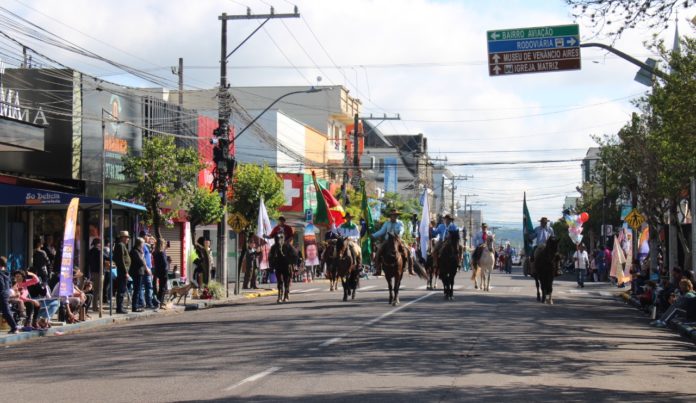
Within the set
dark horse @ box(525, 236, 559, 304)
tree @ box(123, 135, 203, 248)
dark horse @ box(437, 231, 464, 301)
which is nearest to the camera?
dark horse @ box(525, 236, 559, 304)

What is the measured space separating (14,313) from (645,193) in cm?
2425

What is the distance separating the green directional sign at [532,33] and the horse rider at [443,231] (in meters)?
7.10

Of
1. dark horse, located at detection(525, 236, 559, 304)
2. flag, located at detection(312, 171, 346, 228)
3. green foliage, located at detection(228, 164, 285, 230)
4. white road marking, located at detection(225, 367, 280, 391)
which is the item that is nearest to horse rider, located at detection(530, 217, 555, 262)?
dark horse, located at detection(525, 236, 559, 304)

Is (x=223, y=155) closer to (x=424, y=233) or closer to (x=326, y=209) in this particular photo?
(x=326, y=209)

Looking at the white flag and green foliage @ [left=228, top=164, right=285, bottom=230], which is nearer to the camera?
the white flag

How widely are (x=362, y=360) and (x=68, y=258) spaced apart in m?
10.1

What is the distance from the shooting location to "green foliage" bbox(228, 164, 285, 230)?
40688 mm

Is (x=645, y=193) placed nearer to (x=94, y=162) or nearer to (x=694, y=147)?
(x=694, y=147)

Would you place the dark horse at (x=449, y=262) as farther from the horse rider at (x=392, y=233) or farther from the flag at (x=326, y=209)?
the flag at (x=326, y=209)

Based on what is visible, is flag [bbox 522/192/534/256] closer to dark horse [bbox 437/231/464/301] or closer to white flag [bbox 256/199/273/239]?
dark horse [bbox 437/231/464/301]

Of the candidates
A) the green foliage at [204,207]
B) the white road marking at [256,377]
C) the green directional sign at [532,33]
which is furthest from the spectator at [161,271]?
the white road marking at [256,377]

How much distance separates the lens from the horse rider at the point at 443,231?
2887 centimetres

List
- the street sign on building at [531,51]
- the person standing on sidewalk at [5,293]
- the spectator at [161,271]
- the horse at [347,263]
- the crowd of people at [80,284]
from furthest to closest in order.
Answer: the horse at [347,263], the spectator at [161,271], the street sign on building at [531,51], the crowd of people at [80,284], the person standing on sidewalk at [5,293]

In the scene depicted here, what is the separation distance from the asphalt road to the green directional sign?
6397 millimetres
